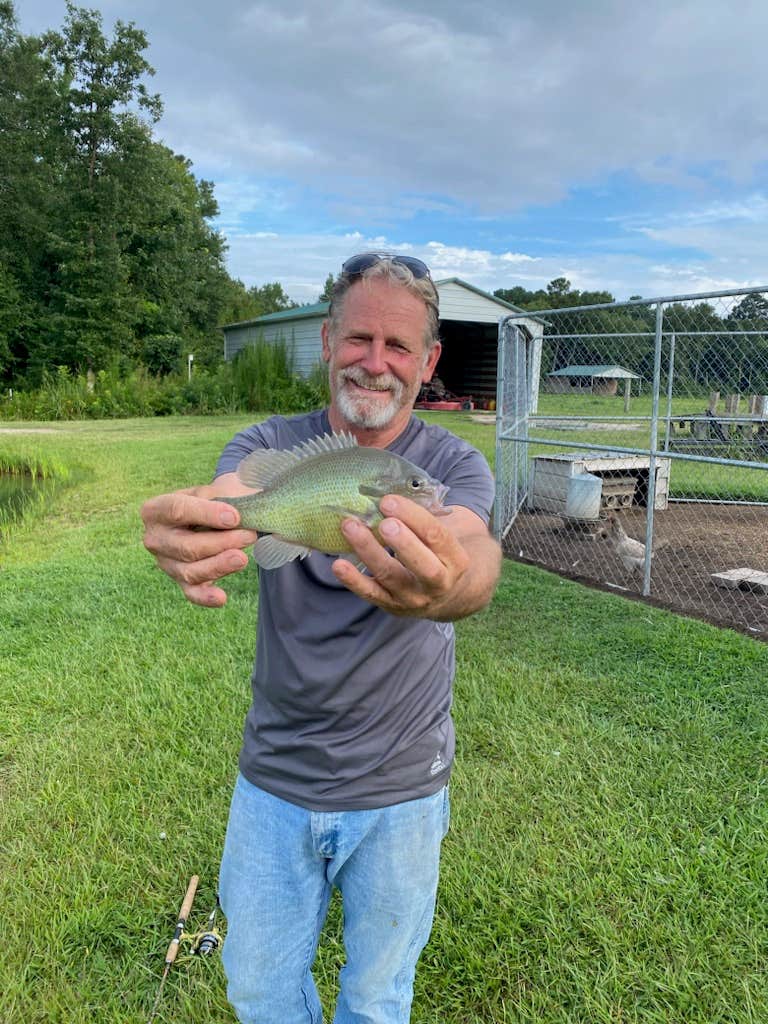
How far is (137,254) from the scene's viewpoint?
3447 centimetres

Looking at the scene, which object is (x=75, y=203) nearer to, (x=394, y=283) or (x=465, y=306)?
(x=465, y=306)

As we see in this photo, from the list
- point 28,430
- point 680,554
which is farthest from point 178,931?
point 28,430

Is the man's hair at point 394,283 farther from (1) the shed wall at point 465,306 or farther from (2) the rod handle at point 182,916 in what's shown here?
(1) the shed wall at point 465,306

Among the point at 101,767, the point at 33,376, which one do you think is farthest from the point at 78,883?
the point at 33,376

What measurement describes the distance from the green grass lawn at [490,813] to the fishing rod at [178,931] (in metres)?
0.04

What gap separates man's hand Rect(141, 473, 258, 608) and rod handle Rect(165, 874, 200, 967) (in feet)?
5.83

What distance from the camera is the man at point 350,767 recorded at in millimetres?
1875

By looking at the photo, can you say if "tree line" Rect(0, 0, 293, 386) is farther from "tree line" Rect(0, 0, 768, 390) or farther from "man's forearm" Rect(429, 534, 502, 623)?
"man's forearm" Rect(429, 534, 502, 623)

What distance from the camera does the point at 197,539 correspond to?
1638 millimetres

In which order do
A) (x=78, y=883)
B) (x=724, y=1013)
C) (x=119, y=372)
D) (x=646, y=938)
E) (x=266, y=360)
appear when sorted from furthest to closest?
(x=119, y=372) → (x=266, y=360) → (x=78, y=883) → (x=646, y=938) → (x=724, y=1013)

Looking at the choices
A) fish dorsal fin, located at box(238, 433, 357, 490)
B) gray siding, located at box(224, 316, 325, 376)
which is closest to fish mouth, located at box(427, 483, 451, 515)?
fish dorsal fin, located at box(238, 433, 357, 490)

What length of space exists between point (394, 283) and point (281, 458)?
2.16ft

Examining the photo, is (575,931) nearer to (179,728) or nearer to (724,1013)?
(724,1013)

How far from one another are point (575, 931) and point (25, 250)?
37654mm
